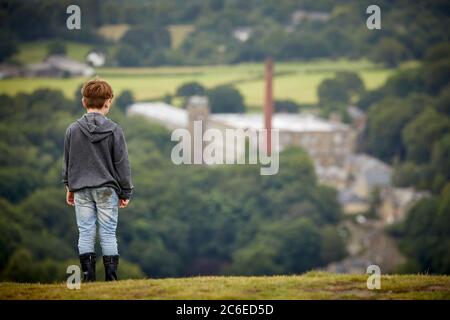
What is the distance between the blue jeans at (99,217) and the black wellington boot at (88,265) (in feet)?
0.15

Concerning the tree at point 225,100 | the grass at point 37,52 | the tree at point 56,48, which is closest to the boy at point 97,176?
the tree at point 225,100

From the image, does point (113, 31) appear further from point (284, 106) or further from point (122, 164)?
point (122, 164)

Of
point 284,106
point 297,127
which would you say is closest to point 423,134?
point 297,127

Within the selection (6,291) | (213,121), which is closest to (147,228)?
(213,121)

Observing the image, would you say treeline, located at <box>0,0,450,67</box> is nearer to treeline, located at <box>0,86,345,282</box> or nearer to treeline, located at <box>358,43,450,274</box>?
treeline, located at <box>358,43,450,274</box>

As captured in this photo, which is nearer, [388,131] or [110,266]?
[110,266]

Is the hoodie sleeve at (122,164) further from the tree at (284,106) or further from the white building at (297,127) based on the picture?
the tree at (284,106)

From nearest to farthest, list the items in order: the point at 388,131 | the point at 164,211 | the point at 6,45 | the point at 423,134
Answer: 1. the point at 164,211
2. the point at 423,134
3. the point at 388,131
4. the point at 6,45

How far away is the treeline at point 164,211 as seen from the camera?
7944 centimetres

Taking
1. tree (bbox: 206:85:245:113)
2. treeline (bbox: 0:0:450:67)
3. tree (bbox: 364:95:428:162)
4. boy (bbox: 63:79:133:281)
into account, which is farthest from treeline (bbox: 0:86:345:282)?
boy (bbox: 63:79:133:281)

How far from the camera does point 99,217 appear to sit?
1357cm

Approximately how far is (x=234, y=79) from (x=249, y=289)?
12839 cm

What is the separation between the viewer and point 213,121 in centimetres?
11988
